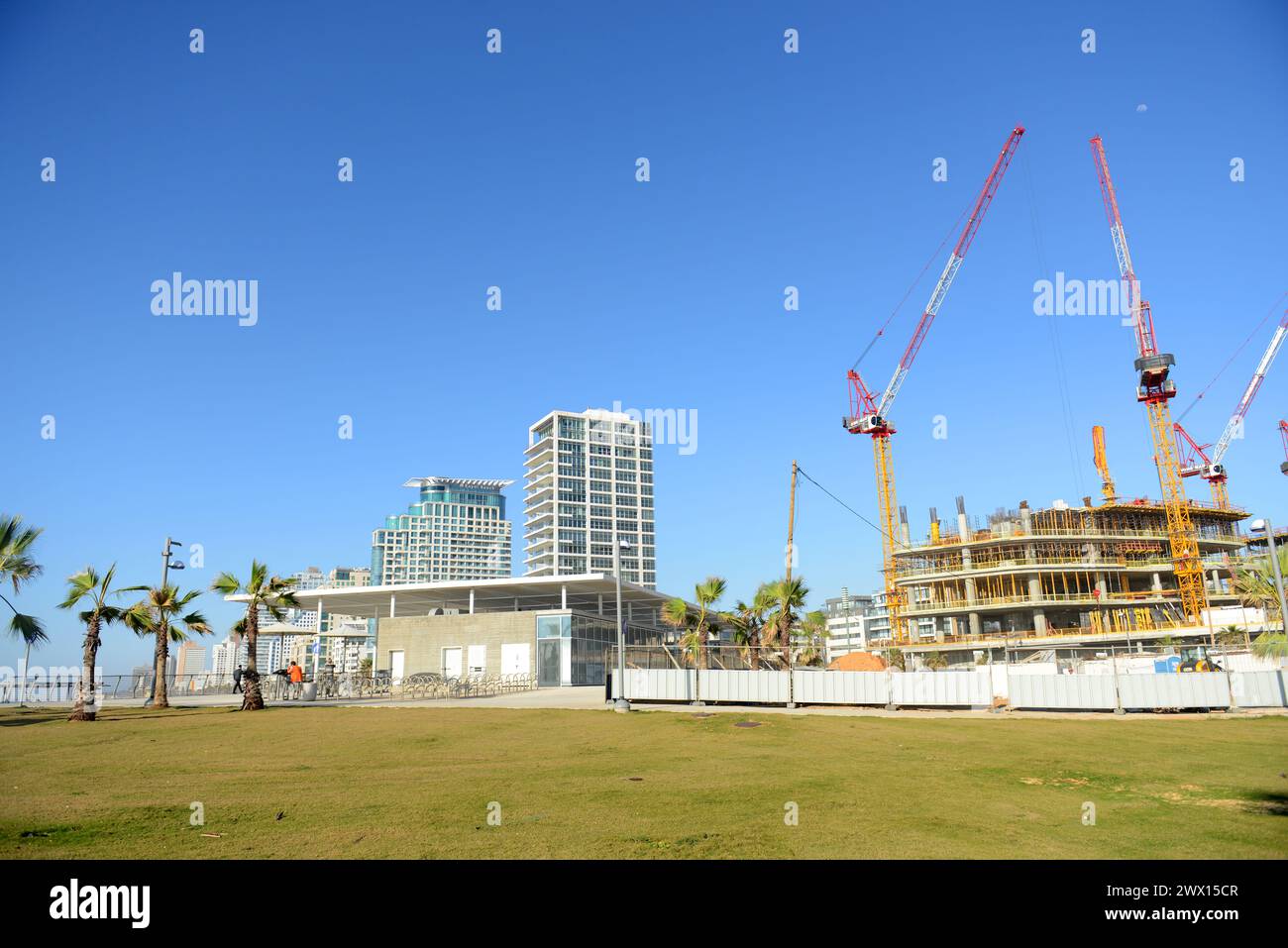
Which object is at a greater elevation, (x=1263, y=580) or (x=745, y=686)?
(x=1263, y=580)

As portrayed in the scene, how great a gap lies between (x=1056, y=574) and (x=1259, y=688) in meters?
61.8

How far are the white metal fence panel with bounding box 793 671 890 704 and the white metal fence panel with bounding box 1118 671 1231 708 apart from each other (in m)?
7.57

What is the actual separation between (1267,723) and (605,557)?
160886mm

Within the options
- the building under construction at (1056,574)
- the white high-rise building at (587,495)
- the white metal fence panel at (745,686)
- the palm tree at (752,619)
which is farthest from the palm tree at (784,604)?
the white high-rise building at (587,495)

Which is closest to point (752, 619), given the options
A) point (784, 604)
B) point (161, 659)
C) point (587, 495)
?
point (784, 604)

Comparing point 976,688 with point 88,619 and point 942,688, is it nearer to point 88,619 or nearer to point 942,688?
point 942,688

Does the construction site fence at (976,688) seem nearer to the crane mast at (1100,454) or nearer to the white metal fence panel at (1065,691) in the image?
the white metal fence panel at (1065,691)

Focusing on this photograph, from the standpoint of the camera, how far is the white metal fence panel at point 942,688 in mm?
27375

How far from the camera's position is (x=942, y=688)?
27.6 metres

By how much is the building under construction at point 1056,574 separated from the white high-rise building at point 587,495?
9121 centimetres

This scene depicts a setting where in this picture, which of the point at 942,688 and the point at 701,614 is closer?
the point at 942,688
